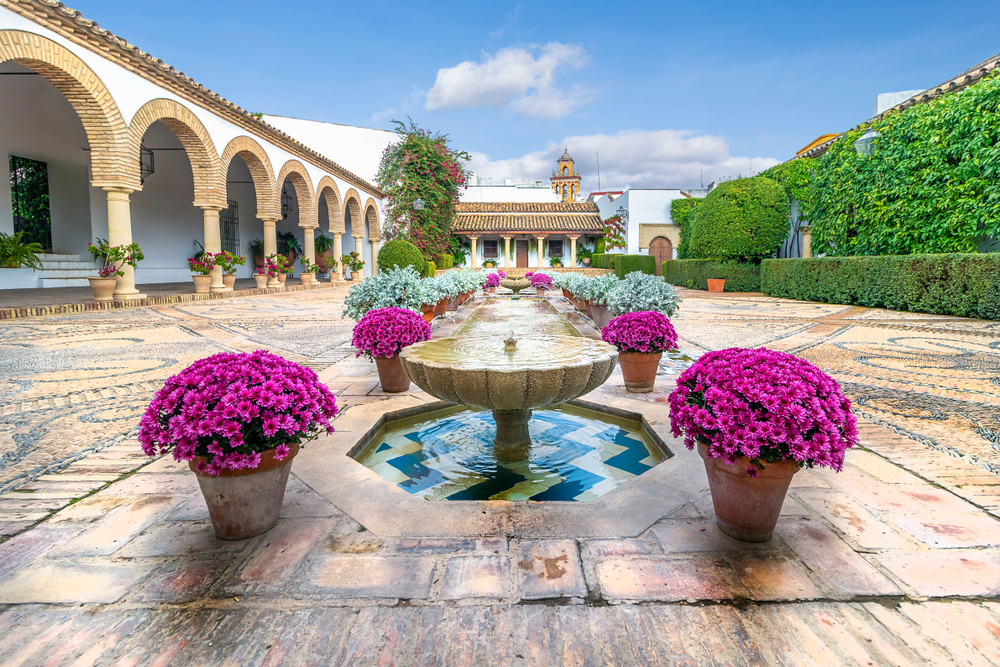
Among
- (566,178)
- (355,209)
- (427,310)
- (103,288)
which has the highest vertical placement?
(566,178)

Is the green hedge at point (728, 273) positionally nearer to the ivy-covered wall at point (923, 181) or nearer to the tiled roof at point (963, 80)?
the ivy-covered wall at point (923, 181)

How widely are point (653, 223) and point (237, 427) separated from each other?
27984mm

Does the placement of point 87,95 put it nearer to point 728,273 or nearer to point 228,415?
point 228,415

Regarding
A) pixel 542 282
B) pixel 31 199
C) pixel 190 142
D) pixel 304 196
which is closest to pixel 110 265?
pixel 190 142

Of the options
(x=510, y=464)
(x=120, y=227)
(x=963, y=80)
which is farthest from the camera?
(x=963, y=80)

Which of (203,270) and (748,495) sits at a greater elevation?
(203,270)

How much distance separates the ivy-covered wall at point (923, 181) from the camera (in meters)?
9.37

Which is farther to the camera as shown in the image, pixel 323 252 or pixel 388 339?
pixel 323 252

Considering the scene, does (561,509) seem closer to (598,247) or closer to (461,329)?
(461,329)

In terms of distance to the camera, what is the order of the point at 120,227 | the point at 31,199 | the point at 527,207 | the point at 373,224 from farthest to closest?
1. the point at 527,207
2. the point at 373,224
3. the point at 31,199
4. the point at 120,227

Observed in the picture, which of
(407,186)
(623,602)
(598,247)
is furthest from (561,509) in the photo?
(598,247)

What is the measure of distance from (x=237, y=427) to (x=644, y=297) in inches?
172

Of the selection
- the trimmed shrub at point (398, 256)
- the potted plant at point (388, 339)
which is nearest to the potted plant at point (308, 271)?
the trimmed shrub at point (398, 256)

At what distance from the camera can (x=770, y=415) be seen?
171cm
